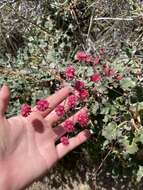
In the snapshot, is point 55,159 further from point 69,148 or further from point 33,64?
point 33,64

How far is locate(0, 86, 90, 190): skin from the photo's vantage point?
2.39 m

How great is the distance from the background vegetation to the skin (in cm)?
17

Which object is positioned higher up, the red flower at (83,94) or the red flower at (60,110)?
the red flower at (83,94)

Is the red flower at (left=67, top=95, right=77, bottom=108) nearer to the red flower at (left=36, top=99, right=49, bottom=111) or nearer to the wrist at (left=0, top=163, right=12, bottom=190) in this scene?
the red flower at (left=36, top=99, right=49, bottom=111)

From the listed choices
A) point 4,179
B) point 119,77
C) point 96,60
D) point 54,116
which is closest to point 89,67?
point 96,60

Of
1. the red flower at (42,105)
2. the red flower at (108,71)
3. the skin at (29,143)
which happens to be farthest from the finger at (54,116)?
the red flower at (108,71)

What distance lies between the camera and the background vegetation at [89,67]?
256 cm

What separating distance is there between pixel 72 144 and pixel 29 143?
8.6 inches

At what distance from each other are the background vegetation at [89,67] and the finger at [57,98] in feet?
0.33

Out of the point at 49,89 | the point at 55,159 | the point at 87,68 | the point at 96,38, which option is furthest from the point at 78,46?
the point at 55,159

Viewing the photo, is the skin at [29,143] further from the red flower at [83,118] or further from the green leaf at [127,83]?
the green leaf at [127,83]

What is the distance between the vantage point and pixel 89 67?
263 centimetres

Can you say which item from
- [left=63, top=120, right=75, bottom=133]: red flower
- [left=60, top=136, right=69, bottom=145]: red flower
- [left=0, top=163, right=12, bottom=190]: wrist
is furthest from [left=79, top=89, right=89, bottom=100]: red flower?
[left=0, top=163, right=12, bottom=190]: wrist

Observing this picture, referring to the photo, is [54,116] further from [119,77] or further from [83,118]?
[119,77]
